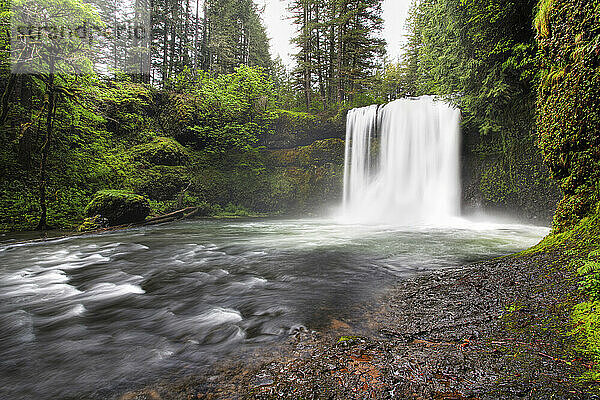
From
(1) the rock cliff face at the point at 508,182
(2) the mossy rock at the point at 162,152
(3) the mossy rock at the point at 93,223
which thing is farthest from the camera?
(2) the mossy rock at the point at 162,152

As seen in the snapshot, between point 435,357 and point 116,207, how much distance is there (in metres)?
10.6

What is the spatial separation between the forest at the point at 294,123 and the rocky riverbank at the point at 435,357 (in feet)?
0.27

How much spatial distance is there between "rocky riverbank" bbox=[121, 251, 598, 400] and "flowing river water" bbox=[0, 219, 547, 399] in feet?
1.10

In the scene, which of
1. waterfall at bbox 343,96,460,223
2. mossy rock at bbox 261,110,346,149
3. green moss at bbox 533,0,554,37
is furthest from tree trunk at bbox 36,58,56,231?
green moss at bbox 533,0,554,37

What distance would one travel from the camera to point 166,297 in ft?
12.1

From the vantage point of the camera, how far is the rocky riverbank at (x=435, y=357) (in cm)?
151

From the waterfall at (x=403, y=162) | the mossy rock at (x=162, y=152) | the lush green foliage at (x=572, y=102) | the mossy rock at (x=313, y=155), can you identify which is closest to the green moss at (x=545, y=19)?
the lush green foliage at (x=572, y=102)

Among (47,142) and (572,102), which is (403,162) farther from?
(47,142)

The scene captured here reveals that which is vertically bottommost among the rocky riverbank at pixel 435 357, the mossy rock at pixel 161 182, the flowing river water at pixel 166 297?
the flowing river water at pixel 166 297

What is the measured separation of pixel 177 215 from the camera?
519 inches

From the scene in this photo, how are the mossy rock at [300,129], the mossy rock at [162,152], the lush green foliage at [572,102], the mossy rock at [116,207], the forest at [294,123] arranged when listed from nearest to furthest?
the lush green foliage at [572,102] < the forest at [294,123] < the mossy rock at [116,207] < the mossy rock at [162,152] < the mossy rock at [300,129]

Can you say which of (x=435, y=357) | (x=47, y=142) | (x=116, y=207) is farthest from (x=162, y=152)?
(x=435, y=357)

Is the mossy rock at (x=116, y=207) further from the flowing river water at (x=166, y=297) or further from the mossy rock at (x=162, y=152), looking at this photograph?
the mossy rock at (x=162, y=152)

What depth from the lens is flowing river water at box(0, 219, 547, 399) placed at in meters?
2.17
